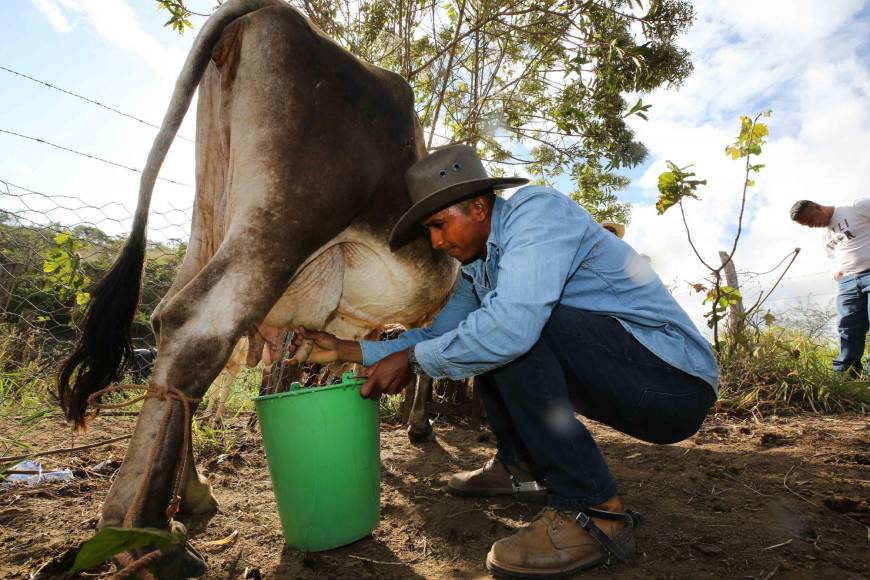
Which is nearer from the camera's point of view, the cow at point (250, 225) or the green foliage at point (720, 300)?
the cow at point (250, 225)

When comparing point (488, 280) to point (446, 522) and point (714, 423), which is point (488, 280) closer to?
point (446, 522)

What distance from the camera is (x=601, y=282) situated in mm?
2039

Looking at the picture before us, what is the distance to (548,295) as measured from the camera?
5.80ft

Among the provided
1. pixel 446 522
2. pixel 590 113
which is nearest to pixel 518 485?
pixel 446 522

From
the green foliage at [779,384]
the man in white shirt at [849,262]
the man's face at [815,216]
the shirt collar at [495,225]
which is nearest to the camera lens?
the shirt collar at [495,225]

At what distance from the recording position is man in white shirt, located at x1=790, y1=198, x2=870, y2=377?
5.22 metres

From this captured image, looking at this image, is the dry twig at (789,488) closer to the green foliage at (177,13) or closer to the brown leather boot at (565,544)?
the brown leather boot at (565,544)

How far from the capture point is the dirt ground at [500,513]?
1876 mm

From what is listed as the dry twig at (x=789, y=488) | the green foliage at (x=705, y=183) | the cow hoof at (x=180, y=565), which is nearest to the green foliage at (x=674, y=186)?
the green foliage at (x=705, y=183)

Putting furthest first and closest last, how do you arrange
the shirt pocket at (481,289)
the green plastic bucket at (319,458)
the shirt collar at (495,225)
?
the shirt pocket at (481,289) → the shirt collar at (495,225) → the green plastic bucket at (319,458)

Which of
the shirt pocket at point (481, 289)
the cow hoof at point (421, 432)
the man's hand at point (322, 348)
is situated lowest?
the cow hoof at point (421, 432)

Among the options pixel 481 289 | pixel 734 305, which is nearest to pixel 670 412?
pixel 481 289

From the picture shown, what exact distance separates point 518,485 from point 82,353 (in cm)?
190

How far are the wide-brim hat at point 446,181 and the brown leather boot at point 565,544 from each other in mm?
1150
